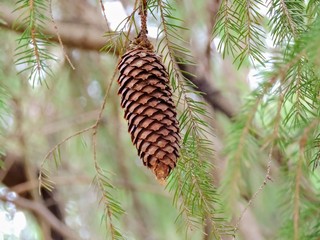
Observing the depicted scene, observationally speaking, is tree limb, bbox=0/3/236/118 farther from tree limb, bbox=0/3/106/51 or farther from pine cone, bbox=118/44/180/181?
pine cone, bbox=118/44/180/181

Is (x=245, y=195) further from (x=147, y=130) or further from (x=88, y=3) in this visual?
(x=88, y=3)

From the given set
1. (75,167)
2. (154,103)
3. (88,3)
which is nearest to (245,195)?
(154,103)

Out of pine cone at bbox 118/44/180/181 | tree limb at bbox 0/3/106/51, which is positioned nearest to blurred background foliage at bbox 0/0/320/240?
tree limb at bbox 0/3/106/51

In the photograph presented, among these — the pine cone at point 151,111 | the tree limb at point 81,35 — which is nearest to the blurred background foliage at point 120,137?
the tree limb at point 81,35

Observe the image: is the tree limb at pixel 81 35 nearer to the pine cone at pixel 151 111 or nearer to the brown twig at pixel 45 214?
the brown twig at pixel 45 214

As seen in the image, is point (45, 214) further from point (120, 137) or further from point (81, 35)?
point (81, 35)
